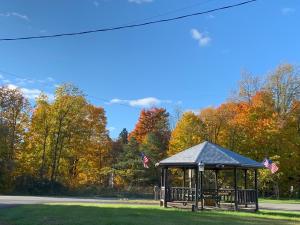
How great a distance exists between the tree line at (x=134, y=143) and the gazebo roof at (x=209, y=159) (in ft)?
91.1

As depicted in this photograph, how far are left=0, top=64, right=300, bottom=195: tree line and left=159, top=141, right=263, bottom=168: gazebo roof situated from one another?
27.8 m

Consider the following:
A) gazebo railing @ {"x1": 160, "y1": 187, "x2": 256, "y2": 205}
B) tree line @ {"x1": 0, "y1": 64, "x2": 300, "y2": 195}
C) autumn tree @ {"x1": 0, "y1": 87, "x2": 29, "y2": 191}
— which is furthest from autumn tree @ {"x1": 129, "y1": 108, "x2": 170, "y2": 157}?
gazebo railing @ {"x1": 160, "y1": 187, "x2": 256, "y2": 205}

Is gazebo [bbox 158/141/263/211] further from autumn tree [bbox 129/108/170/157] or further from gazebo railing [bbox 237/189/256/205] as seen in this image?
autumn tree [bbox 129/108/170/157]

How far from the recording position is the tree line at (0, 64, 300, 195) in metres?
59.3

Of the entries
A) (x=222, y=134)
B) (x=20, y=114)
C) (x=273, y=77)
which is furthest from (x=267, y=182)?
(x=20, y=114)

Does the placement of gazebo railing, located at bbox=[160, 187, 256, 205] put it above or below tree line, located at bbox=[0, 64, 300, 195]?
below

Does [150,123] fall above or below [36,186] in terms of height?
above

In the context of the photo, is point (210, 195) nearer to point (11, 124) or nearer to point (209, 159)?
point (209, 159)

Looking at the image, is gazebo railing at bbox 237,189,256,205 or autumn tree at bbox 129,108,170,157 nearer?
gazebo railing at bbox 237,189,256,205

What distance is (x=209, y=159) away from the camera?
28672mm

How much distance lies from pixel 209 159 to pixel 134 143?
126ft

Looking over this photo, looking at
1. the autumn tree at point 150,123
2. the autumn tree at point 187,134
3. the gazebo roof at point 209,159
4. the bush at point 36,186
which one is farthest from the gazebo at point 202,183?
the autumn tree at point 150,123

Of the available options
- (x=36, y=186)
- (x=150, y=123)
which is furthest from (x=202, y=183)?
(x=150, y=123)

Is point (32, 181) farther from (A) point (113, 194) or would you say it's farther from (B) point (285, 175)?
(B) point (285, 175)
